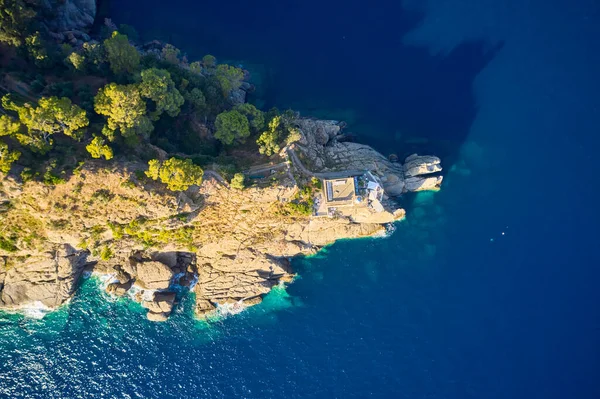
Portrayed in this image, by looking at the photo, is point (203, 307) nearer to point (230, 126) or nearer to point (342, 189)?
point (230, 126)

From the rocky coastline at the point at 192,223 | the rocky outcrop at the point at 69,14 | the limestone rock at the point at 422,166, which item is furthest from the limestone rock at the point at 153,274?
the limestone rock at the point at 422,166

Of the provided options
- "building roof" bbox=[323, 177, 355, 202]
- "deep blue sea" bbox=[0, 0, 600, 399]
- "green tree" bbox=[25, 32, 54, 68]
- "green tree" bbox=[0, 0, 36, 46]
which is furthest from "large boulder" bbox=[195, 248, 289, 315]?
"green tree" bbox=[0, 0, 36, 46]

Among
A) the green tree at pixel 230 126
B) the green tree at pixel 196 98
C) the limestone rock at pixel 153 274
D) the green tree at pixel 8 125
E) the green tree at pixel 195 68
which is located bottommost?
the limestone rock at pixel 153 274

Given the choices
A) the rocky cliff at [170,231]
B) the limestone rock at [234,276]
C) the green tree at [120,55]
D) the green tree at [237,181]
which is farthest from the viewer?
the limestone rock at [234,276]

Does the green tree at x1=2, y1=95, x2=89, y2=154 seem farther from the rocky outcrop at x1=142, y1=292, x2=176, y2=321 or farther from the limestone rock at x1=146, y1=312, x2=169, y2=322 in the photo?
the limestone rock at x1=146, y1=312, x2=169, y2=322

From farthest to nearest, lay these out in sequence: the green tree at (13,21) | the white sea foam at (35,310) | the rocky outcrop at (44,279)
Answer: the white sea foam at (35,310) < the rocky outcrop at (44,279) < the green tree at (13,21)

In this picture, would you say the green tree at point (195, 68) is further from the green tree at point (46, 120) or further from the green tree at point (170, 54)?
the green tree at point (46, 120)
